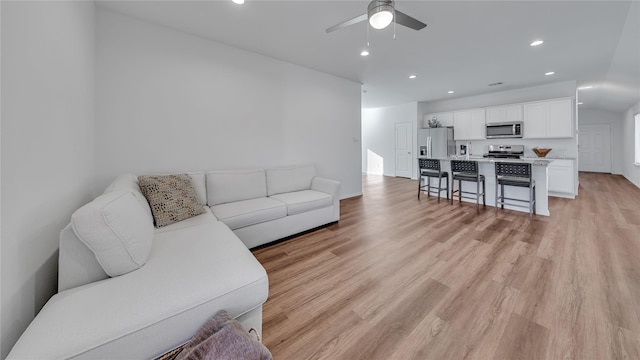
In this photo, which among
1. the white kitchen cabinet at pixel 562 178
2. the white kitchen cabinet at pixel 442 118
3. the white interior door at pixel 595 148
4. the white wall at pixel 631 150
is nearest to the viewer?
the white kitchen cabinet at pixel 562 178

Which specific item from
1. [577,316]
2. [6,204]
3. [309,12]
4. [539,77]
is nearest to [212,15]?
[309,12]

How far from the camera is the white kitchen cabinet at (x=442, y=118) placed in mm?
7211

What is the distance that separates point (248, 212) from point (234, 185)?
2.18 feet

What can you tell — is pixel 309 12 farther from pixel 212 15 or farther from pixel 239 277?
pixel 239 277

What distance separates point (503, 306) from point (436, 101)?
24.4ft

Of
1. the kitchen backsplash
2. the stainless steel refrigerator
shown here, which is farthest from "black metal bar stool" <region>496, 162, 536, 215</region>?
the stainless steel refrigerator

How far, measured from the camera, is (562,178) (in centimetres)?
517

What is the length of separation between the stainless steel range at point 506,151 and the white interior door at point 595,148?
6.11 meters

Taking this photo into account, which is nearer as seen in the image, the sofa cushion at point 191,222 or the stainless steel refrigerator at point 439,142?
the sofa cushion at point 191,222

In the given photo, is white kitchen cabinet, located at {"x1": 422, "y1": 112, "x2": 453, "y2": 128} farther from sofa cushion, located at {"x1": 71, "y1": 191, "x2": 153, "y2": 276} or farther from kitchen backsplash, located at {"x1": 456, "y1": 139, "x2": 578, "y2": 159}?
sofa cushion, located at {"x1": 71, "y1": 191, "x2": 153, "y2": 276}

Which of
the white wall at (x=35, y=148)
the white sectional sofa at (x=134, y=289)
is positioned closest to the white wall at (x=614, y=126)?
the white sectional sofa at (x=134, y=289)

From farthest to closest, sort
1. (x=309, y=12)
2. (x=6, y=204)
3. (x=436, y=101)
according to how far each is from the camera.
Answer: (x=436, y=101) < (x=309, y=12) < (x=6, y=204)

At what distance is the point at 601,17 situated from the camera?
2713 millimetres

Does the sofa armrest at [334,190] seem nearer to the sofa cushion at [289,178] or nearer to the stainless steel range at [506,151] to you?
the sofa cushion at [289,178]
